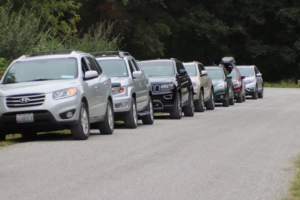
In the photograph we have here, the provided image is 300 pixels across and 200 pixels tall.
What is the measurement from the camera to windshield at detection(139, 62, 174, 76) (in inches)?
776

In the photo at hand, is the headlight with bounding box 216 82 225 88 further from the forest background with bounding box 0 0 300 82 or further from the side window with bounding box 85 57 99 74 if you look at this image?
the forest background with bounding box 0 0 300 82

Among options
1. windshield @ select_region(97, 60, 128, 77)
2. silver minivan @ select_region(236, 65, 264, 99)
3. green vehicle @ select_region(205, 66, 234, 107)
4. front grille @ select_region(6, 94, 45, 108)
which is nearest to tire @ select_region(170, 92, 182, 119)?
windshield @ select_region(97, 60, 128, 77)

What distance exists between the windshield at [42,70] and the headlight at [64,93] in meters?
0.64

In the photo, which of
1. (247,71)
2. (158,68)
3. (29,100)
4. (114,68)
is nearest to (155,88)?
(158,68)

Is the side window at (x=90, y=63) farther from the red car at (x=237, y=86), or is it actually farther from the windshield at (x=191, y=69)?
the red car at (x=237, y=86)

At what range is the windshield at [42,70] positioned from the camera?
1271 cm

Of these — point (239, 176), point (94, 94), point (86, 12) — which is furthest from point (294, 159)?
point (86, 12)

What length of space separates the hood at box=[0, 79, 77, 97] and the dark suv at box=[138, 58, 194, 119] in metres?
6.63

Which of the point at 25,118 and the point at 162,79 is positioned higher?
the point at 25,118

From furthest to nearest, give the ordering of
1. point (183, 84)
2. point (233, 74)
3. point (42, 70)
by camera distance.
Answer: point (233, 74) < point (183, 84) < point (42, 70)

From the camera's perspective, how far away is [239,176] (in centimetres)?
810

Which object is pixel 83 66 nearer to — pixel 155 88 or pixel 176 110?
pixel 155 88

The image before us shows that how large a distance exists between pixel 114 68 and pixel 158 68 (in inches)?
144

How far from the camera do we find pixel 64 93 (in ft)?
39.5
